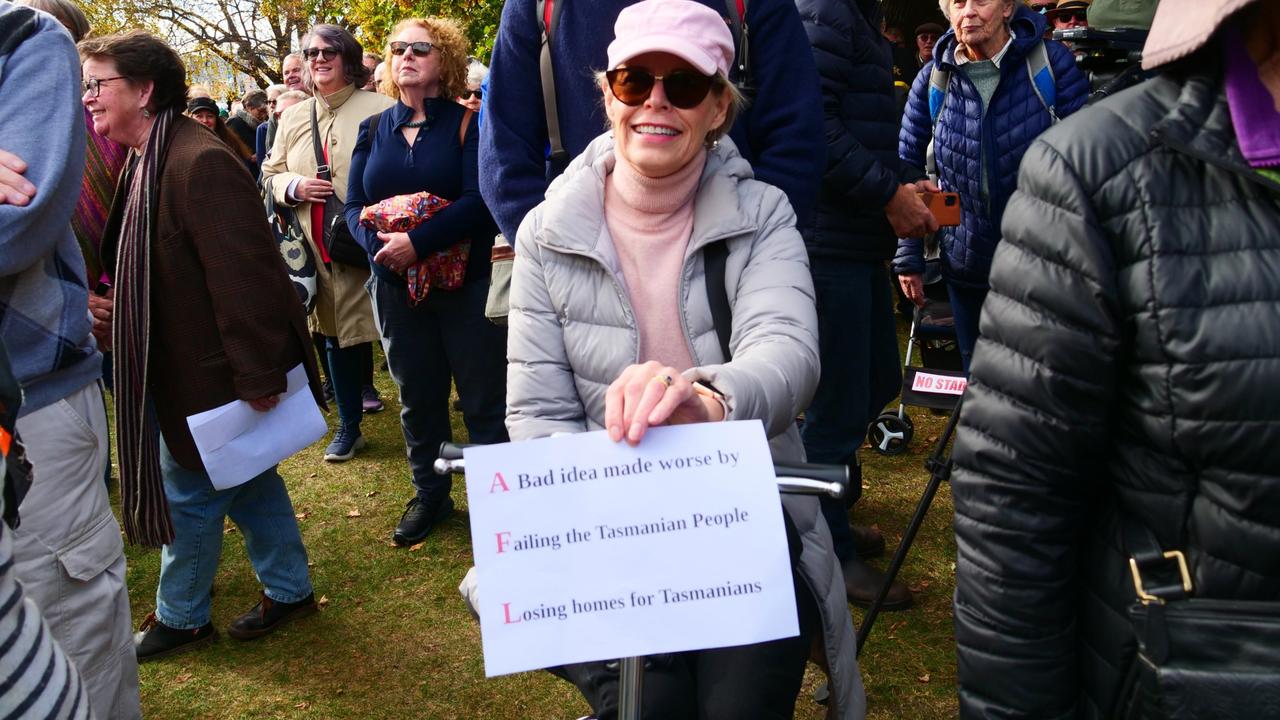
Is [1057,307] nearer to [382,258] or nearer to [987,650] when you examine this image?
[987,650]

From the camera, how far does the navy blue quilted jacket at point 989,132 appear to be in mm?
4062

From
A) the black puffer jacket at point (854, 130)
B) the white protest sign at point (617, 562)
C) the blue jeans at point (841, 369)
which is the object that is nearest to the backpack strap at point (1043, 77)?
the black puffer jacket at point (854, 130)

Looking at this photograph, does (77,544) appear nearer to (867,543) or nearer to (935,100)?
(867,543)

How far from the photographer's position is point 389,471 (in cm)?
588

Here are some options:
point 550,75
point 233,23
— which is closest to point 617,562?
point 550,75

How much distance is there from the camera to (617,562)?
1.46 m

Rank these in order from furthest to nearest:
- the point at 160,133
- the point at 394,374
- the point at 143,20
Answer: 1. the point at 143,20
2. the point at 394,374
3. the point at 160,133

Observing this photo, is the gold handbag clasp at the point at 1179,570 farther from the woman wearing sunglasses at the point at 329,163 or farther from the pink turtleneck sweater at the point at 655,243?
the woman wearing sunglasses at the point at 329,163

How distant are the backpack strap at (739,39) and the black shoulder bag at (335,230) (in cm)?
289

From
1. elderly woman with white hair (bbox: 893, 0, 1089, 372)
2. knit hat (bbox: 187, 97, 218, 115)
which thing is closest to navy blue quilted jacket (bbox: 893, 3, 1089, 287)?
elderly woman with white hair (bbox: 893, 0, 1089, 372)

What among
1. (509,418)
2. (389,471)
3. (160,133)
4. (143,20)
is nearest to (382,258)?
(160,133)

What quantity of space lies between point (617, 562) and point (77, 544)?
1863mm

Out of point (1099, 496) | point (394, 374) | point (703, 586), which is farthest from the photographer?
point (394, 374)

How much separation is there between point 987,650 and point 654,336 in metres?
0.96
